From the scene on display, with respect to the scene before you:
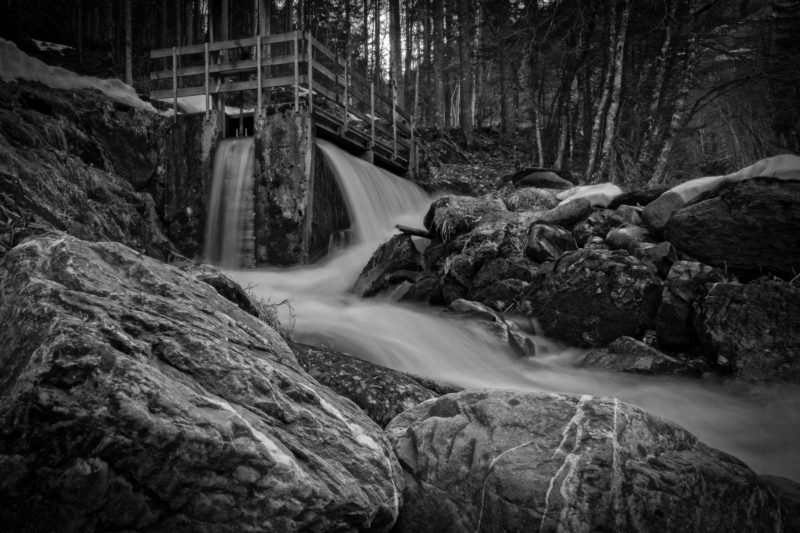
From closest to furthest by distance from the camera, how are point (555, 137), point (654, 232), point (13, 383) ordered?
point (13, 383)
point (654, 232)
point (555, 137)

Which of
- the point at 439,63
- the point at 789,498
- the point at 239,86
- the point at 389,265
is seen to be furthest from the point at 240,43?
the point at 439,63

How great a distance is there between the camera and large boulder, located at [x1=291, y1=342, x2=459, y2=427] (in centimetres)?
346

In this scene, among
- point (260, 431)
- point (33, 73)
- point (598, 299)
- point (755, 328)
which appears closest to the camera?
point (260, 431)

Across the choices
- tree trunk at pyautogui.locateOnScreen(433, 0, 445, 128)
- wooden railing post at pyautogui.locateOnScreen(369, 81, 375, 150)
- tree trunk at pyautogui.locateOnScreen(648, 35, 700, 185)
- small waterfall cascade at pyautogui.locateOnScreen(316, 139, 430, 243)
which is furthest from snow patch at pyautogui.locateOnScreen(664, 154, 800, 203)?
tree trunk at pyautogui.locateOnScreen(433, 0, 445, 128)

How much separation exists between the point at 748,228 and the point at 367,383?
15.9ft

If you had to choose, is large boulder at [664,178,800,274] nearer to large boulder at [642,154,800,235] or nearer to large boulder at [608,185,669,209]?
large boulder at [642,154,800,235]

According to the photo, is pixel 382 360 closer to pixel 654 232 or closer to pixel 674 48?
pixel 654 232

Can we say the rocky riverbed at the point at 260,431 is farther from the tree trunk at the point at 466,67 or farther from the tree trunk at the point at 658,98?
the tree trunk at the point at 466,67

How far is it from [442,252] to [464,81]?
13.1 m

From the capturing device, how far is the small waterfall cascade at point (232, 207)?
8.84 metres

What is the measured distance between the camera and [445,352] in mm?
5465

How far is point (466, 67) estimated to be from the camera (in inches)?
748

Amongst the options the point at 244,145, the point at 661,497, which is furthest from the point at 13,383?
the point at 244,145

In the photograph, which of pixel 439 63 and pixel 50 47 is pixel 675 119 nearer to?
pixel 439 63
